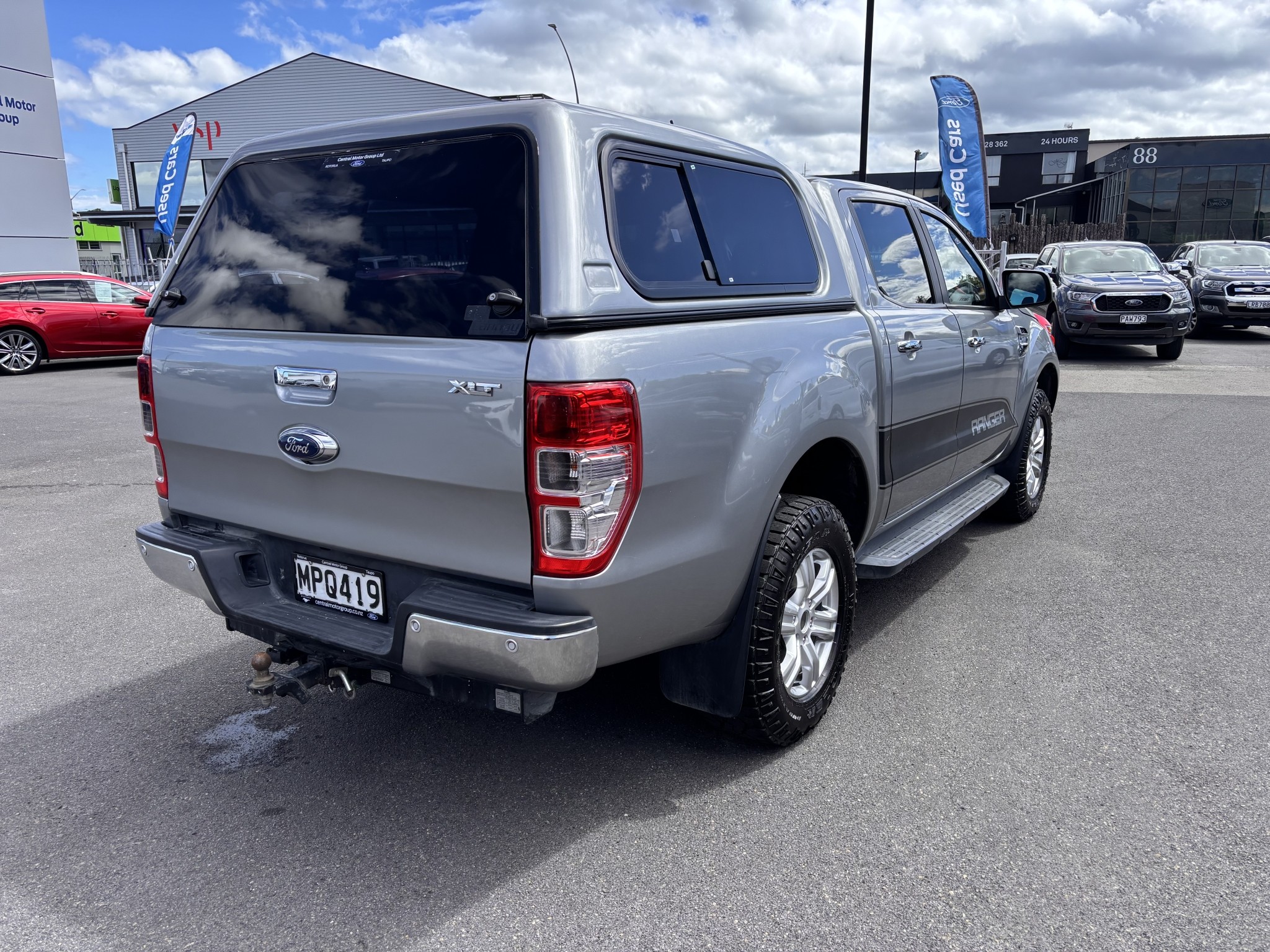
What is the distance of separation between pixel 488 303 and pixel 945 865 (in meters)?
1.91

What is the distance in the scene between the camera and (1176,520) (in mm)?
5855

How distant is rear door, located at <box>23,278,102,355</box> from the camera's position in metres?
14.6

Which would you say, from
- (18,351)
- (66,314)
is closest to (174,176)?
(66,314)

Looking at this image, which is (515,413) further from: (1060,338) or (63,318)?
(63,318)

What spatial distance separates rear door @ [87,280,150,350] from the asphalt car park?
11914mm

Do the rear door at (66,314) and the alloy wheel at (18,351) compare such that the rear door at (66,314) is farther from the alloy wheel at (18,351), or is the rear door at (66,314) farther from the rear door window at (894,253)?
the rear door window at (894,253)

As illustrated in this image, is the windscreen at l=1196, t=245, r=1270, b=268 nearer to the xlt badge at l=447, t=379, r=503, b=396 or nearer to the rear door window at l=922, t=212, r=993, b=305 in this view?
the rear door window at l=922, t=212, r=993, b=305

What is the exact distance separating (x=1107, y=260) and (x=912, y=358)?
497 inches

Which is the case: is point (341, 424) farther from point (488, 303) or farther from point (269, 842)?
point (269, 842)

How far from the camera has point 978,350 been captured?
4.59 metres

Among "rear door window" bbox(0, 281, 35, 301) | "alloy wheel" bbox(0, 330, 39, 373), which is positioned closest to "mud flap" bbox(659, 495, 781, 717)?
"alloy wheel" bbox(0, 330, 39, 373)

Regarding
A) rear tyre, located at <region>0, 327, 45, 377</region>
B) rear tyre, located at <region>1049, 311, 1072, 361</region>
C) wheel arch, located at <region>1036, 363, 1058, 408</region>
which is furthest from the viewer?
rear tyre, located at <region>0, 327, 45, 377</region>

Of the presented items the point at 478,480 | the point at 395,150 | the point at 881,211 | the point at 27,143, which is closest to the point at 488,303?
the point at 478,480

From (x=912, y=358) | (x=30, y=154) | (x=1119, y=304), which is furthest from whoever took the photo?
(x=30, y=154)
